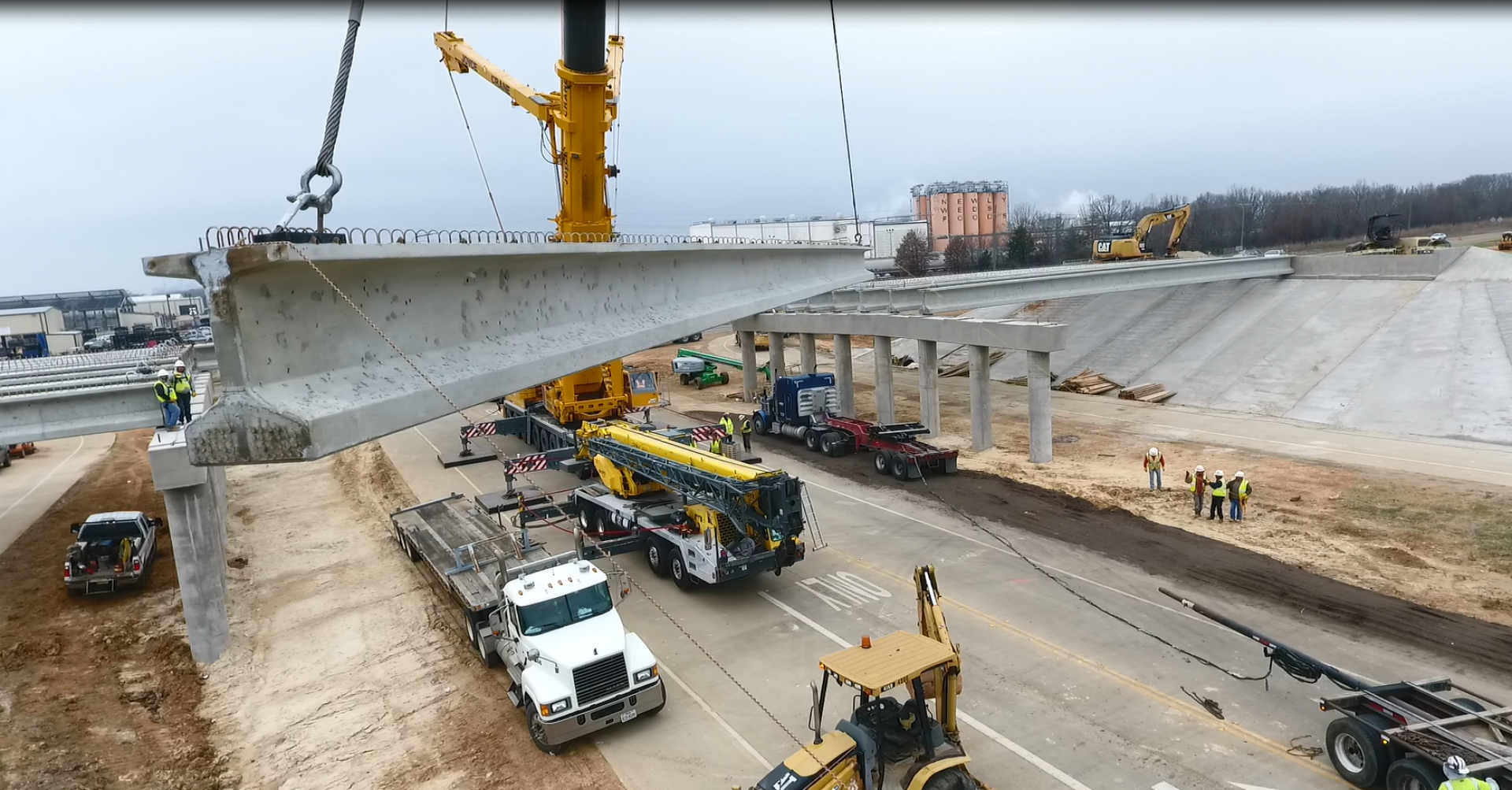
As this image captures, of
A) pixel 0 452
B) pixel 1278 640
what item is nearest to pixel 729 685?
pixel 1278 640

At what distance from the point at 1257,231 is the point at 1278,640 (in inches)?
4112

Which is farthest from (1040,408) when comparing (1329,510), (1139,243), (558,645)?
(1139,243)

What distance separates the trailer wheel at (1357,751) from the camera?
30.8ft

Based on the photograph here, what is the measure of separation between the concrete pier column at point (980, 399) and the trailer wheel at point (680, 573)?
14.2 metres

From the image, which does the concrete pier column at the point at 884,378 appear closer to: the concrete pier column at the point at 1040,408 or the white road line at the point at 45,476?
the concrete pier column at the point at 1040,408

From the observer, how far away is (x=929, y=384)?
30.0m

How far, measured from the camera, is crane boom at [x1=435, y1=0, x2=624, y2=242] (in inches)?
645

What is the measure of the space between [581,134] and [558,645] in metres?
13.2

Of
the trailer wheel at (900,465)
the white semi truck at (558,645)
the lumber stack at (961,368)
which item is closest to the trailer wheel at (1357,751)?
the white semi truck at (558,645)

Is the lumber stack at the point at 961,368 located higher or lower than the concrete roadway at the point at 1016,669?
higher

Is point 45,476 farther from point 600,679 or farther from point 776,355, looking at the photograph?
point 600,679

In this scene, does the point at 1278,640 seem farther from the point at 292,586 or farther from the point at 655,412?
the point at 655,412

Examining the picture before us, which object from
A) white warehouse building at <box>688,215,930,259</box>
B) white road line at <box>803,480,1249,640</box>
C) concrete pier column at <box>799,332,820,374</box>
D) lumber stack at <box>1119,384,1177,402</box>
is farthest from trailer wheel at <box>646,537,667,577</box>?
white warehouse building at <box>688,215,930,259</box>

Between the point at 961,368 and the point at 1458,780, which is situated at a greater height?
the point at 961,368
